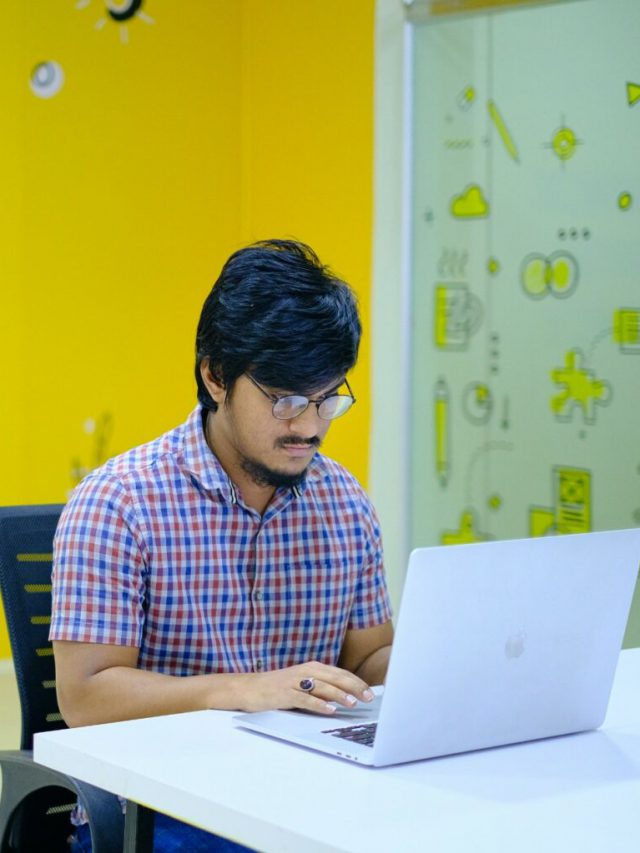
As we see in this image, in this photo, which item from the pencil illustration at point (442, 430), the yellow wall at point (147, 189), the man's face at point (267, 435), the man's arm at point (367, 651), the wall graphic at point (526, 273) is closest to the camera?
the man's face at point (267, 435)

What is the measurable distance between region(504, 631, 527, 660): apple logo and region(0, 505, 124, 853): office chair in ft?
1.91

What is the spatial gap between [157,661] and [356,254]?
3064mm

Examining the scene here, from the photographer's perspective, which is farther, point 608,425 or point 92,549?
point 608,425

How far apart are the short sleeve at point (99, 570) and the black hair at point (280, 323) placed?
0.24m

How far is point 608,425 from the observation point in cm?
405

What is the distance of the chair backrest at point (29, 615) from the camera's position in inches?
73.8

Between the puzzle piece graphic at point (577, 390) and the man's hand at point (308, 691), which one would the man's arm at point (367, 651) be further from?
the puzzle piece graphic at point (577, 390)

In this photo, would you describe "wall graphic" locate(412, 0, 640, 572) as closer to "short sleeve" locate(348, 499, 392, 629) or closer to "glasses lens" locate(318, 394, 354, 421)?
"short sleeve" locate(348, 499, 392, 629)

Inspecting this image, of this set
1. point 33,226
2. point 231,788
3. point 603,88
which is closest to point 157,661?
point 231,788

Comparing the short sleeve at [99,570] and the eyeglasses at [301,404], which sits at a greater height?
the eyeglasses at [301,404]

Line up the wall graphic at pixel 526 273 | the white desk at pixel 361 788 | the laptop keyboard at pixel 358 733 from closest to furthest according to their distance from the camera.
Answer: the white desk at pixel 361 788 → the laptop keyboard at pixel 358 733 → the wall graphic at pixel 526 273

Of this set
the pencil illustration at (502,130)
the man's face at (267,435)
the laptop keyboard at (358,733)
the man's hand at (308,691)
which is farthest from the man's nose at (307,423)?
the pencil illustration at (502,130)

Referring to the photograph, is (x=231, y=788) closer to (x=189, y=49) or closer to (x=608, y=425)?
(x=608, y=425)

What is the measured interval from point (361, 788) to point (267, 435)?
0.64m
